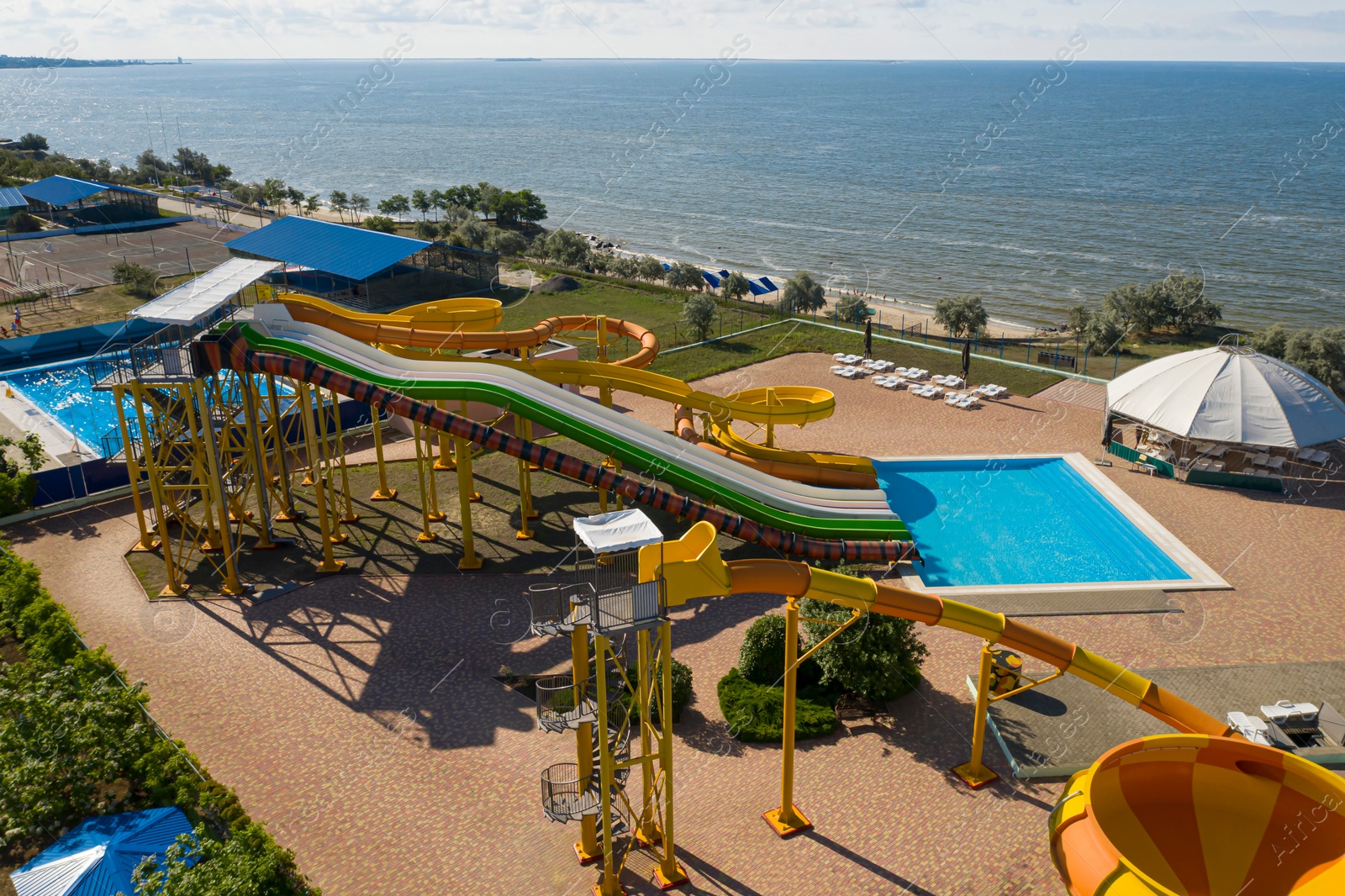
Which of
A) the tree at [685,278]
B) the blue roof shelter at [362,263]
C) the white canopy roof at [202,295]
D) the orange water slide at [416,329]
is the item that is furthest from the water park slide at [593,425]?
the tree at [685,278]

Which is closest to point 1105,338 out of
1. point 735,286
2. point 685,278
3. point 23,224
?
point 735,286

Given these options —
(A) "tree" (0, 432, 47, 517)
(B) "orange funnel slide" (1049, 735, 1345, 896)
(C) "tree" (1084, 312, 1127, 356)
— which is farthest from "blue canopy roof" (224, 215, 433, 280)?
(B) "orange funnel slide" (1049, 735, 1345, 896)

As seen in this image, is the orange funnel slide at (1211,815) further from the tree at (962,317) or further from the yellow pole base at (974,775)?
the tree at (962,317)

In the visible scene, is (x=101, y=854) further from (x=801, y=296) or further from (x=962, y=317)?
(x=801, y=296)

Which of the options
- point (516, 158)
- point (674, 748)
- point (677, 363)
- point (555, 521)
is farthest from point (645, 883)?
point (516, 158)

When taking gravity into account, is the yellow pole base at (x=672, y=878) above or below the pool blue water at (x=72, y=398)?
below

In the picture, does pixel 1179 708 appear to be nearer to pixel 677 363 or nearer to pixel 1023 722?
pixel 1023 722
